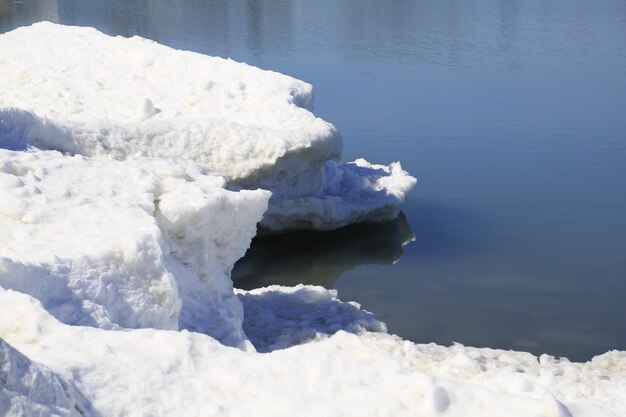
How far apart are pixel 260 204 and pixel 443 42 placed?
63.5 feet

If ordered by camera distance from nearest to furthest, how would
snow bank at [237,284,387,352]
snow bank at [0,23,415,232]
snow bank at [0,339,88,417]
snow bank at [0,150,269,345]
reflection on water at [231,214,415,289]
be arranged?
1. snow bank at [0,339,88,417]
2. snow bank at [0,150,269,345]
3. snow bank at [237,284,387,352]
4. snow bank at [0,23,415,232]
5. reflection on water at [231,214,415,289]

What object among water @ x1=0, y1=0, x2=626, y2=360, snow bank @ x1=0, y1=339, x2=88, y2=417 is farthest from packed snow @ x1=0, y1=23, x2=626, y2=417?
water @ x1=0, y1=0, x2=626, y2=360

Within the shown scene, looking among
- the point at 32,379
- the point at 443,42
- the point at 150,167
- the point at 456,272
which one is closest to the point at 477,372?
the point at 150,167

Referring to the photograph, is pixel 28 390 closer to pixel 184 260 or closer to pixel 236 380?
pixel 236 380

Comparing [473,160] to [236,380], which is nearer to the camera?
[236,380]

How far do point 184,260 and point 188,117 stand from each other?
10.8ft

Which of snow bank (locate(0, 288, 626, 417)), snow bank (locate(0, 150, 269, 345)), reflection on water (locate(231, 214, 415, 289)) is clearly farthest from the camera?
reflection on water (locate(231, 214, 415, 289))

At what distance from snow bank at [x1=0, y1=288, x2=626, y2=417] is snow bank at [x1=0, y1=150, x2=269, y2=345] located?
1178mm

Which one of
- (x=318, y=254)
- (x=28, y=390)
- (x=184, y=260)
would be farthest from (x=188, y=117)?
(x=28, y=390)

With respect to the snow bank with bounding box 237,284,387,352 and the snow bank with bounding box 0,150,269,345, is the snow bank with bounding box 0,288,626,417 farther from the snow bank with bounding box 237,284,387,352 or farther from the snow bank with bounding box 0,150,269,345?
the snow bank with bounding box 237,284,387,352

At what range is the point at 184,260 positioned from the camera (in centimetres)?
659

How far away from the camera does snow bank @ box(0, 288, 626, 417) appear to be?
136 inches

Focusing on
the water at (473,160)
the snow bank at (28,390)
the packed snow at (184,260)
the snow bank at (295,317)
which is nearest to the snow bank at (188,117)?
the packed snow at (184,260)

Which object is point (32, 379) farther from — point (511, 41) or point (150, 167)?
point (511, 41)
